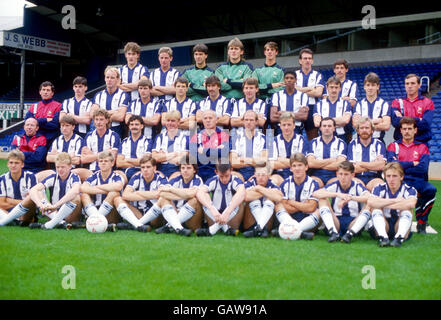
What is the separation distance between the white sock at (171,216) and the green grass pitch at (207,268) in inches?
5.3

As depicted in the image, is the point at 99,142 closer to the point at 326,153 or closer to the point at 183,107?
the point at 183,107

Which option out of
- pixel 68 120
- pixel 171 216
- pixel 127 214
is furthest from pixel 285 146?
pixel 68 120

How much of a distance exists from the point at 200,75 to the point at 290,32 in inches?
520

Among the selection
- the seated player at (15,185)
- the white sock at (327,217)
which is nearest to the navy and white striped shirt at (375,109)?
the white sock at (327,217)

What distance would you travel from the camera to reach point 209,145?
18.0ft

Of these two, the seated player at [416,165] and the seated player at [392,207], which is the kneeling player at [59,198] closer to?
the seated player at [392,207]

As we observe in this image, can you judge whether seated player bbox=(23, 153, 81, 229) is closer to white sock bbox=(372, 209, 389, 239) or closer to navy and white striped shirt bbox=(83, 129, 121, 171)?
navy and white striped shirt bbox=(83, 129, 121, 171)

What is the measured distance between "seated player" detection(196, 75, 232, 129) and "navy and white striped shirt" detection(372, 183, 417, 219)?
2.08m

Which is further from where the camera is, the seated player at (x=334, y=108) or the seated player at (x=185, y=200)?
the seated player at (x=334, y=108)

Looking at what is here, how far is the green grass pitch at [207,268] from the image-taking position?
291 cm

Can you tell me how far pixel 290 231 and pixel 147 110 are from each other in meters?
2.67

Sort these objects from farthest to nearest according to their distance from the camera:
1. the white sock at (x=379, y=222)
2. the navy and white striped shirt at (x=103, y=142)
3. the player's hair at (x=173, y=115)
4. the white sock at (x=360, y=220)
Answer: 1. the navy and white striped shirt at (x=103, y=142)
2. the player's hair at (x=173, y=115)
3. the white sock at (x=360, y=220)
4. the white sock at (x=379, y=222)
